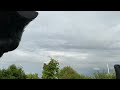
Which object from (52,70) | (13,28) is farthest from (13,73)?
(13,28)

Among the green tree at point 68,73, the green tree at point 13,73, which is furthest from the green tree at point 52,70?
the green tree at point 13,73

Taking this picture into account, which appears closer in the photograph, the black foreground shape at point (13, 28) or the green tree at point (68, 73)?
the black foreground shape at point (13, 28)

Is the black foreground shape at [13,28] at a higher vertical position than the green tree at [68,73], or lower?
lower

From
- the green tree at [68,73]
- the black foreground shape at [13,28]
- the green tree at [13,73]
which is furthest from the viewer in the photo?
the green tree at [68,73]

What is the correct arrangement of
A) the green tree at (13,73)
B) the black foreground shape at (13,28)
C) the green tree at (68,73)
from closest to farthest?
the black foreground shape at (13,28), the green tree at (13,73), the green tree at (68,73)

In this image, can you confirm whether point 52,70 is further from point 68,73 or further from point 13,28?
point 13,28

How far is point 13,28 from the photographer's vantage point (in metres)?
4.04

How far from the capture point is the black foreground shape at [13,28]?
3590mm

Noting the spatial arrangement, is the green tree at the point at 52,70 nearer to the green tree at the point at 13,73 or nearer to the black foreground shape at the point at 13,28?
the green tree at the point at 13,73

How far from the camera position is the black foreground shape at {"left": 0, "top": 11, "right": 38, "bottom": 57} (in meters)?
3.59

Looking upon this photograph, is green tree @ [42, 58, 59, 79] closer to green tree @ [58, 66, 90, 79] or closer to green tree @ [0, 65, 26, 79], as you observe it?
green tree @ [58, 66, 90, 79]
